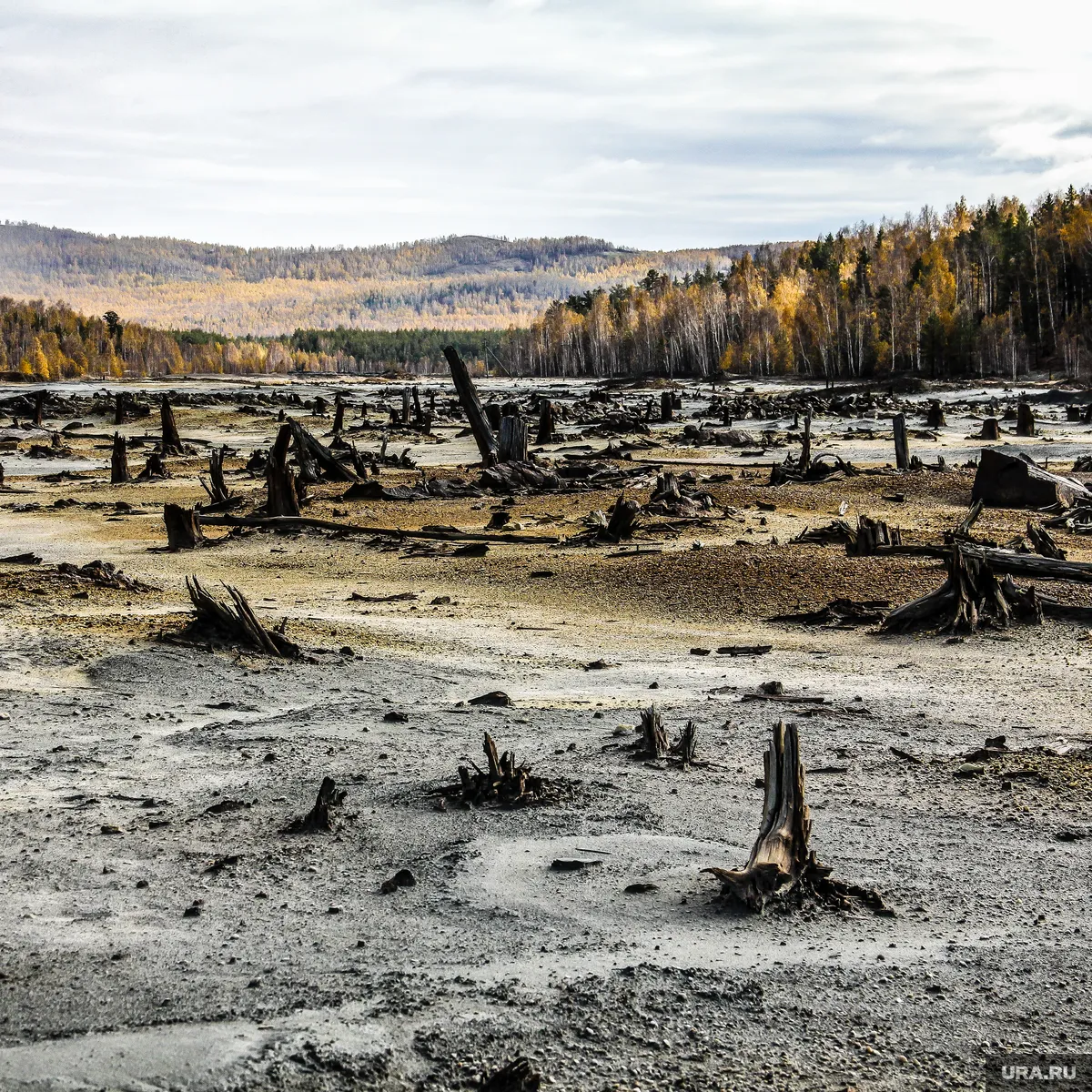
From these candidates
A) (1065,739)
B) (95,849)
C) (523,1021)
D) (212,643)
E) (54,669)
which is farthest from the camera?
(212,643)

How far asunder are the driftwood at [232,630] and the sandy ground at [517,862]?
0.21 m

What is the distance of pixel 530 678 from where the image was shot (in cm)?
939

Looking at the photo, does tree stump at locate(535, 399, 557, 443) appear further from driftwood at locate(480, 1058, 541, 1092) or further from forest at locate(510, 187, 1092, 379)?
forest at locate(510, 187, 1092, 379)

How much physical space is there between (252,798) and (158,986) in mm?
2146

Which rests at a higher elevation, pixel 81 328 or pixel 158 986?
pixel 81 328

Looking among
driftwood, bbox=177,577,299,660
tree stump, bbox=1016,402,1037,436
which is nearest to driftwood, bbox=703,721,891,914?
driftwood, bbox=177,577,299,660

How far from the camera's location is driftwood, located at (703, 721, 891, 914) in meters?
4.90

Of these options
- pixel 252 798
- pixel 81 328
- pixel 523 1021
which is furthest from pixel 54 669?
pixel 81 328

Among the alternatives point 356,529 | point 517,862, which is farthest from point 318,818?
point 356,529

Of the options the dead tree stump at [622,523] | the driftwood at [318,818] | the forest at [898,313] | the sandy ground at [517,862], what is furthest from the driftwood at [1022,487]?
the forest at [898,313]

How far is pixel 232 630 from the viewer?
980 centimetres

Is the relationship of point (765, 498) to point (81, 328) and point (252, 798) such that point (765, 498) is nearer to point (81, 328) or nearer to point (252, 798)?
point (252, 798)

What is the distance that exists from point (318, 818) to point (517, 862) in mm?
1026

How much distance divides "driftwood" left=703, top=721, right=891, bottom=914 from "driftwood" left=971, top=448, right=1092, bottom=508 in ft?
47.6
